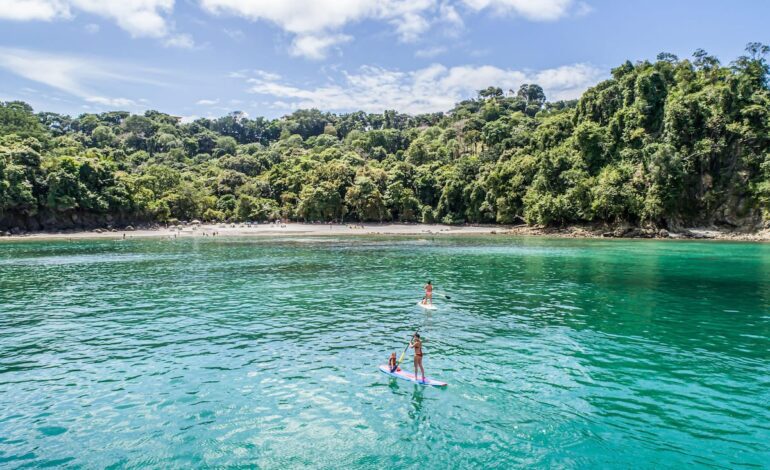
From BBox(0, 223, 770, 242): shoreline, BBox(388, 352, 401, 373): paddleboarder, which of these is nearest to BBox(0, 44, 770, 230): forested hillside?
BBox(0, 223, 770, 242): shoreline

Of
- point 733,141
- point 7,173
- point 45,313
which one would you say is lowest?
point 45,313

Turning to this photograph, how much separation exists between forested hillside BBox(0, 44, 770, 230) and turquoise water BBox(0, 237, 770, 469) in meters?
63.5

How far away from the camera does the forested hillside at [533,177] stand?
9256cm

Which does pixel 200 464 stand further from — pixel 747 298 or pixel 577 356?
pixel 747 298

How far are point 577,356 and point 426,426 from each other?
9.76m

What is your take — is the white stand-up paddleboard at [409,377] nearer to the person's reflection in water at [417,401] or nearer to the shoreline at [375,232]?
the person's reflection in water at [417,401]

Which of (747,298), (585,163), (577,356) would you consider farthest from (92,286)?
(585,163)

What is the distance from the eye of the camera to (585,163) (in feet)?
360

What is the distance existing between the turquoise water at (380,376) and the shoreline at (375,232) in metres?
60.2

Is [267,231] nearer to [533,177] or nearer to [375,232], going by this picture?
[375,232]

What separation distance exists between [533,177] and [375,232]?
43.0 meters

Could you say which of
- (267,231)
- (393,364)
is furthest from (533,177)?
(393,364)

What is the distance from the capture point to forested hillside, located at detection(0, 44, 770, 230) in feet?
304

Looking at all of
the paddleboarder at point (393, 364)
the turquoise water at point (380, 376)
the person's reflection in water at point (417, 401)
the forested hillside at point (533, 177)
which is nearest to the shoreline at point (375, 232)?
the forested hillside at point (533, 177)
